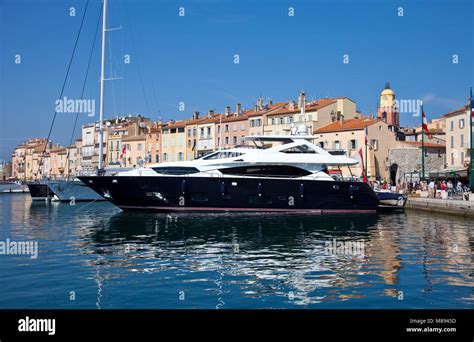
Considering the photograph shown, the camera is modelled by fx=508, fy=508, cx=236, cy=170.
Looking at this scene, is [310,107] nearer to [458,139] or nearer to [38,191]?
[458,139]

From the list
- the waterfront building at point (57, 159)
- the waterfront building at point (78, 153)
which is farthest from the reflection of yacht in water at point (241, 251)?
the waterfront building at point (57, 159)

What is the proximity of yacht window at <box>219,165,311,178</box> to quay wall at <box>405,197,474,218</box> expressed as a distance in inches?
344

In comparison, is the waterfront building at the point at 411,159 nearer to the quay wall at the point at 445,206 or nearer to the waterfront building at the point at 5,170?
the quay wall at the point at 445,206

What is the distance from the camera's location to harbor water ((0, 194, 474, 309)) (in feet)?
35.5

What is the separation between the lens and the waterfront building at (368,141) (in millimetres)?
57312

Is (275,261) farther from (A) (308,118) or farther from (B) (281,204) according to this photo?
(A) (308,118)

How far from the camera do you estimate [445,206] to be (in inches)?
1273

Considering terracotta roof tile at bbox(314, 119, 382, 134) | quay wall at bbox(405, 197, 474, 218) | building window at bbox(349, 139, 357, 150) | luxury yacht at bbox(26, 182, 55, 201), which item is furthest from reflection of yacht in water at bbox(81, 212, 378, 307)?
terracotta roof tile at bbox(314, 119, 382, 134)

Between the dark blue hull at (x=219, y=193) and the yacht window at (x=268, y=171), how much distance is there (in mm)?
707

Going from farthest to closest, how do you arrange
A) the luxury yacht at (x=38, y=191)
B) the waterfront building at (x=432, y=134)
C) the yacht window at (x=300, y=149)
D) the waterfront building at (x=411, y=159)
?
the waterfront building at (x=432, y=134) < the waterfront building at (x=411, y=159) < the luxury yacht at (x=38, y=191) < the yacht window at (x=300, y=149)

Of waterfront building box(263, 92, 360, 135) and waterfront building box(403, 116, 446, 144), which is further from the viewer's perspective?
waterfront building box(403, 116, 446, 144)

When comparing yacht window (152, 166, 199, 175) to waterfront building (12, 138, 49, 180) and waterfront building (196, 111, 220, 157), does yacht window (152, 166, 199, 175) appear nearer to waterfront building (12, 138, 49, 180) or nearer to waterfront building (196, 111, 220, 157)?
waterfront building (196, 111, 220, 157)

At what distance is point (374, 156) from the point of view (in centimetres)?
5888
